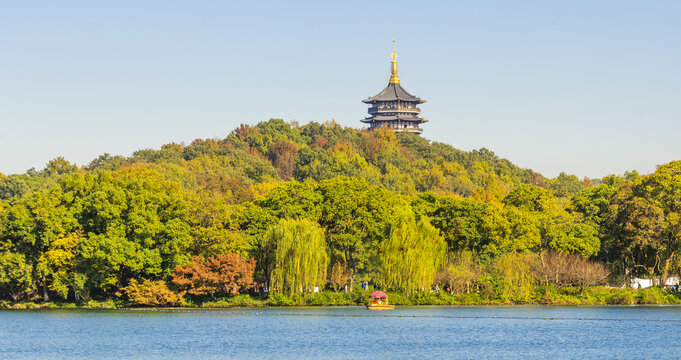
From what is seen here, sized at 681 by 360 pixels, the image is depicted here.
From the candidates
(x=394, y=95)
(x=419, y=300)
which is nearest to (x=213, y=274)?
(x=419, y=300)

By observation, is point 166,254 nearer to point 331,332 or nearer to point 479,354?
point 331,332

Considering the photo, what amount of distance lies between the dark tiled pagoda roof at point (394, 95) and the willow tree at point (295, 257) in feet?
285

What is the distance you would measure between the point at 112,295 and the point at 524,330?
2361 cm

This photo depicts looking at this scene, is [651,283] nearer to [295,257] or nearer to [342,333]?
[295,257]

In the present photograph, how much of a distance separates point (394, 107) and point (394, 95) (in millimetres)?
1848

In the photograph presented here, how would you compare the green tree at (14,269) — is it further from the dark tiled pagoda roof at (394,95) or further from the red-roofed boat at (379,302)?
the dark tiled pagoda roof at (394,95)

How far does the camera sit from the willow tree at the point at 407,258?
50438mm

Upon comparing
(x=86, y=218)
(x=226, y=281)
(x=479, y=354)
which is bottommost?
(x=479, y=354)

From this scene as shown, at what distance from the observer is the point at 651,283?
55781mm

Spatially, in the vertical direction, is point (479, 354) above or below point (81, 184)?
below

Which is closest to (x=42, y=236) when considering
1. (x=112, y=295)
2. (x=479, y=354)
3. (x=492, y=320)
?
(x=112, y=295)

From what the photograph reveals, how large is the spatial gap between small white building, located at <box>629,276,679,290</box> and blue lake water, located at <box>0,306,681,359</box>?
243 inches

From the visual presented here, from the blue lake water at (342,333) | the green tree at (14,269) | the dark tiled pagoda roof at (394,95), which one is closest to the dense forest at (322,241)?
the green tree at (14,269)

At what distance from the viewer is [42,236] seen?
5106cm
